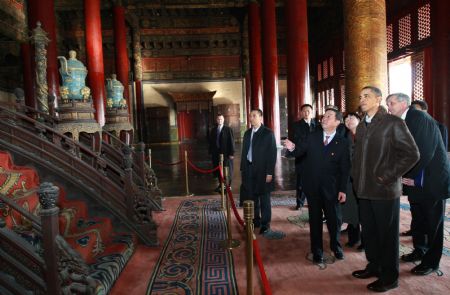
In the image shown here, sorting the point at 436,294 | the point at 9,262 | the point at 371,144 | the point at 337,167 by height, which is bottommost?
the point at 436,294

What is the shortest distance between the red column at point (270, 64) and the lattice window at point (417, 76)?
479 cm

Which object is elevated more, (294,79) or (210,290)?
(294,79)

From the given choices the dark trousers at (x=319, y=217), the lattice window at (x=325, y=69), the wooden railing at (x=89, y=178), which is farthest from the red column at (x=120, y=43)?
the dark trousers at (x=319, y=217)

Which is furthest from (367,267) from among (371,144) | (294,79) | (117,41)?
(117,41)

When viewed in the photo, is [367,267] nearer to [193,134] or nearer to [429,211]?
[429,211]

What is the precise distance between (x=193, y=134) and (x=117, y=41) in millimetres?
6901

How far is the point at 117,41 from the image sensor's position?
14.6 meters

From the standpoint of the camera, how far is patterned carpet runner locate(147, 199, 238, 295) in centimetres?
260

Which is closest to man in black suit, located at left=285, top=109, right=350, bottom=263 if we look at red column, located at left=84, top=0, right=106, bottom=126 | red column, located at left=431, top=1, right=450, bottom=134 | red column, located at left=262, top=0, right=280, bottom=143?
red column, located at left=431, top=1, right=450, bottom=134

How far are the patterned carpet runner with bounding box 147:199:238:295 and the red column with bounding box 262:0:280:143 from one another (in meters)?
9.31

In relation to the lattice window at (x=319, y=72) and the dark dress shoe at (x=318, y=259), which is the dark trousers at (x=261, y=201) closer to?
the dark dress shoe at (x=318, y=259)

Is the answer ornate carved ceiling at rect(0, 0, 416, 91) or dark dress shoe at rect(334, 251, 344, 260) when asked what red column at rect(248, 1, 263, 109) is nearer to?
ornate carved ceiling at rect(0, 0, 416, 91)

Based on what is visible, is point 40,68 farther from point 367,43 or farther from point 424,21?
point 424,21

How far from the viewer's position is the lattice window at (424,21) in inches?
389
